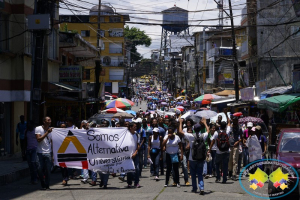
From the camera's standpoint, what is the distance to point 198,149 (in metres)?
10.9

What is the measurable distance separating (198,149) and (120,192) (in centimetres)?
221

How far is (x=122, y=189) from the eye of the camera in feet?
38.5

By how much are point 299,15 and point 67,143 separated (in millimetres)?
13887

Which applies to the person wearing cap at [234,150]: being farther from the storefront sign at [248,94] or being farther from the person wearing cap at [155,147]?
the storefront sign at [248,94]

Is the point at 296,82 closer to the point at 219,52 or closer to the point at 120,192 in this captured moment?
the point at 120,192

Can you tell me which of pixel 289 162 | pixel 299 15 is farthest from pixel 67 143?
pixel 299 15

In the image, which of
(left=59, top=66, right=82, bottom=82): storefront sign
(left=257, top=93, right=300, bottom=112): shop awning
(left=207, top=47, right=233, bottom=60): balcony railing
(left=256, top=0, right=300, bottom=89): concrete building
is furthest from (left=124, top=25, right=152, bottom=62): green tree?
(left=257, top=93, right=300, bottom=112): shop awning

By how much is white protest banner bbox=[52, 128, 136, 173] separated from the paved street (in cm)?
65

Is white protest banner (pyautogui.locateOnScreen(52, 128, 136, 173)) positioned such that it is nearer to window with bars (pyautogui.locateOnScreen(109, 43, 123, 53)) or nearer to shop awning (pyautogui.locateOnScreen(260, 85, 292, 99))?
shop awning (pyautogui.locateOnScreen(260, 85, 292, 99))

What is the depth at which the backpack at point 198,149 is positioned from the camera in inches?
428

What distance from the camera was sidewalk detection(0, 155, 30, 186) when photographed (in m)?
13.7

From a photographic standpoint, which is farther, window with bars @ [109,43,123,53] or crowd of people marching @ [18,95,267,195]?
window with bars @ [109,43,123,53]

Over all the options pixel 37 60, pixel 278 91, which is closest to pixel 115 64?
pixel 278 91

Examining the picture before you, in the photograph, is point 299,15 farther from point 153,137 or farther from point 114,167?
point 114,167
